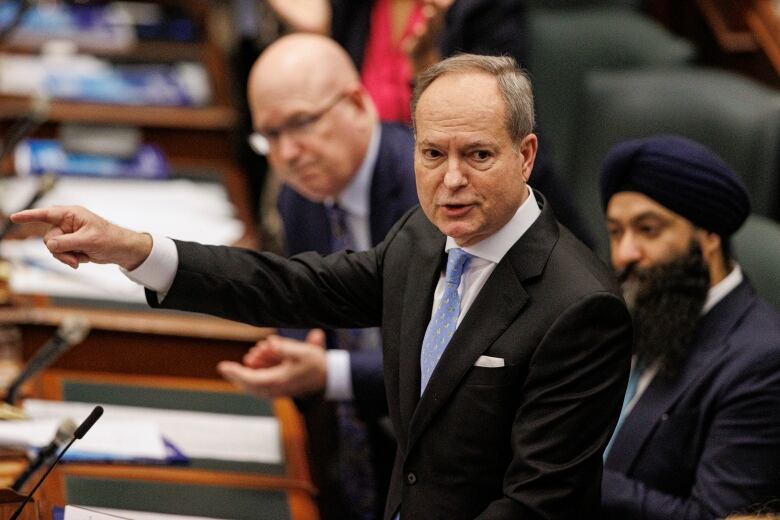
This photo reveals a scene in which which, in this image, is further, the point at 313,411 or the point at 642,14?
the point at 642,14

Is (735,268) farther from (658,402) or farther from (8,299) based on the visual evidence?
(8,299)

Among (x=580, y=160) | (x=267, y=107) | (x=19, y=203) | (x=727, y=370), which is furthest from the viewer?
(x=580, y=160)

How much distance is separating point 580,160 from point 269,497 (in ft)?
6.25

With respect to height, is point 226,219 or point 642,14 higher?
point 642,14

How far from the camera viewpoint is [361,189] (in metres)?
2.55

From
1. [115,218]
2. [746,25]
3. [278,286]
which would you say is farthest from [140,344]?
[746,25]

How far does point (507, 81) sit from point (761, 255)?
1.20 meters

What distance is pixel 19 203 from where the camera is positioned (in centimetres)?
324

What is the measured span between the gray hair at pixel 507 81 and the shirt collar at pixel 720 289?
0.77 metres

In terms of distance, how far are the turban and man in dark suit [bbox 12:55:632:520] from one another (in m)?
0.60

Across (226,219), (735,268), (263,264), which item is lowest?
(226,219)

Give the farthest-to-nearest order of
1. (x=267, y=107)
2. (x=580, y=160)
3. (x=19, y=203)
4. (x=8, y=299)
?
(x=580, y=160)
(x=19, y=203)
(x=8, y=299)
(x=267, y=107)

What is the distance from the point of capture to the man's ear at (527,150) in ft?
4.66

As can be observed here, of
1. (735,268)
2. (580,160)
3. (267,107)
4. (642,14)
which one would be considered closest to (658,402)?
(735,268)
